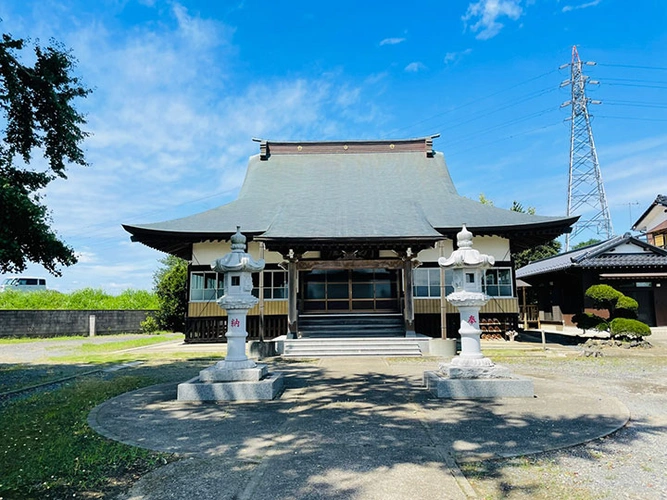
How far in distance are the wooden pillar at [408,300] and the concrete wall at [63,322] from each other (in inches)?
696

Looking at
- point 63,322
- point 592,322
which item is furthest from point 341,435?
point 63,322

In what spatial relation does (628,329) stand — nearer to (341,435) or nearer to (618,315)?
(618,315)

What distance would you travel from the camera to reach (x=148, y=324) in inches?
867

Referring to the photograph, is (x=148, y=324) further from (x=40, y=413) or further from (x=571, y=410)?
(x=571, y=410)

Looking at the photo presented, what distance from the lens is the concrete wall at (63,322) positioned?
20.5 meters

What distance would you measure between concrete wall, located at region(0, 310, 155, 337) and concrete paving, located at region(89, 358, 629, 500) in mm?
18595

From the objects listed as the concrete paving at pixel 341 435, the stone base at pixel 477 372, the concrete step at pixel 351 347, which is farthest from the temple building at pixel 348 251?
the concrete paving at pixel 341 435

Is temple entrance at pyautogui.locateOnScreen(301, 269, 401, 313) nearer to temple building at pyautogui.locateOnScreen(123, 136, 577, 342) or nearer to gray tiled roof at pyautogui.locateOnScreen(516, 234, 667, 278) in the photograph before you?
temple building at pyautogui.locateOnScreen(123, 136, 577, 342)

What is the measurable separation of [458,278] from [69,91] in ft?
27.9

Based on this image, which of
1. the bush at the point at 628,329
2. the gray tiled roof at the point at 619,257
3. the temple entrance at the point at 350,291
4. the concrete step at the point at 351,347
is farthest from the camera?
the gray tiled roof at the point at 619,257

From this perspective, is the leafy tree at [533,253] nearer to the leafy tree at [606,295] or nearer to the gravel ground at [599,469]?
the leafy tree at [606,295]

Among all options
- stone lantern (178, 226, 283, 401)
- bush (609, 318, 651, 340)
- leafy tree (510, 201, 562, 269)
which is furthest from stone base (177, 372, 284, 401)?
leafy tree (510, 201, 562, 269)

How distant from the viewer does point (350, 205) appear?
16469mm

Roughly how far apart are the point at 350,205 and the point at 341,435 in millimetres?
12818
